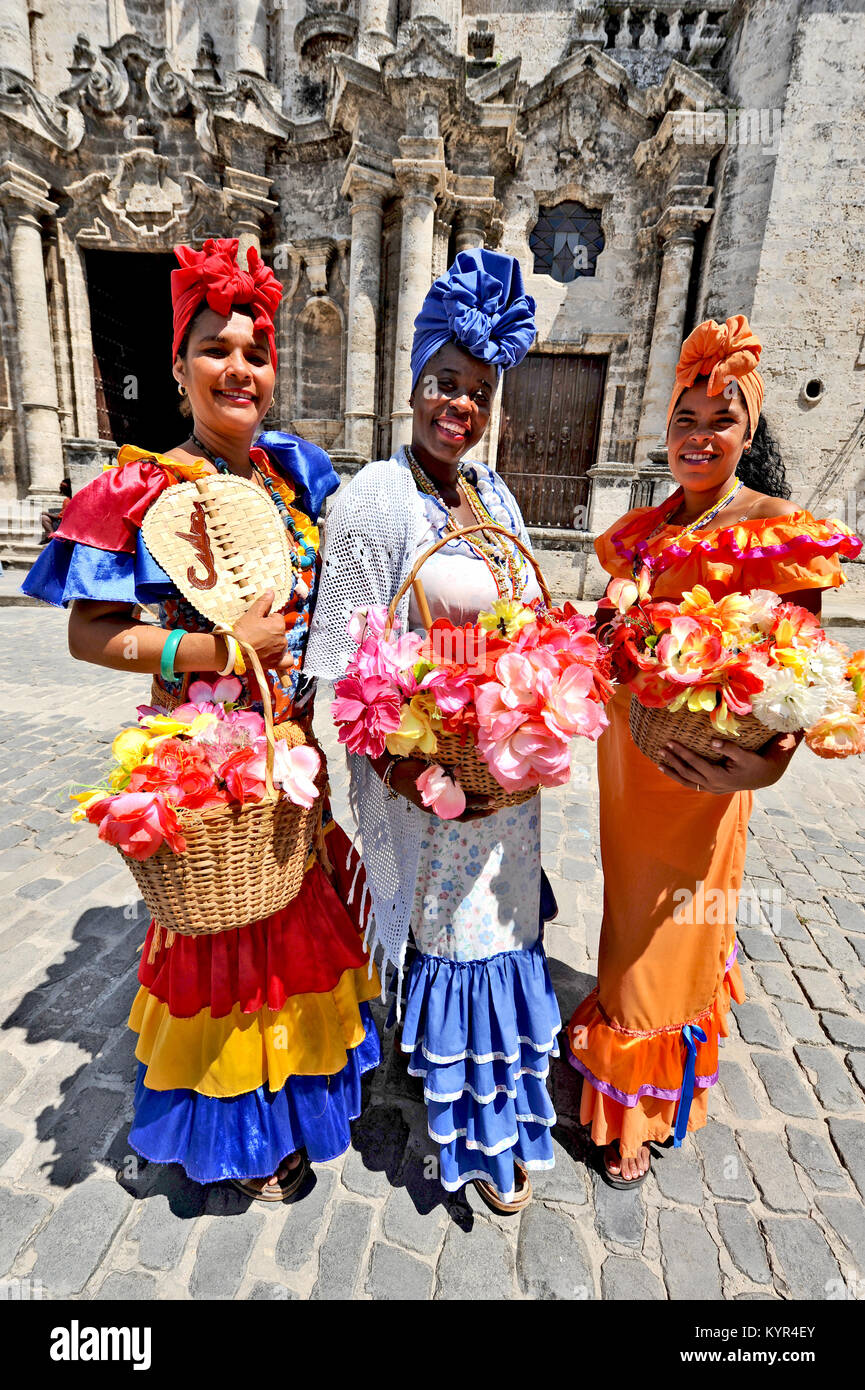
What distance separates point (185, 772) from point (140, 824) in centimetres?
14

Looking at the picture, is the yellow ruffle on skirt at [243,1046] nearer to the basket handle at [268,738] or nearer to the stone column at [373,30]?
the basket handle at [268,738]

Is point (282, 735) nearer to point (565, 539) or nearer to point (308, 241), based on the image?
point (565, 539)

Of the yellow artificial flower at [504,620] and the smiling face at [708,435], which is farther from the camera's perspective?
the smiling face at [708,435]

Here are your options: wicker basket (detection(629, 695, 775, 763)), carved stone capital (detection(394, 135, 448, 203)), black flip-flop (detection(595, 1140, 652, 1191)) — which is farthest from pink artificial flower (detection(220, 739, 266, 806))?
carved stone capital (detection(394, 135, 448, 203))

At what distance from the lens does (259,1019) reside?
5.84 ft

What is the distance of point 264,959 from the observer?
1.78 metres

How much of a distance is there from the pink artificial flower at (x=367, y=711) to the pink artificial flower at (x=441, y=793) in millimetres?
135

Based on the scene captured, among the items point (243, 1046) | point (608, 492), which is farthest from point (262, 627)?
point (608, 492)

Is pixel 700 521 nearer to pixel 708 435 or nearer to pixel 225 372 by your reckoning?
pixel 708 435

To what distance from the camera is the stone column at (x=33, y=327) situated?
10.7 m

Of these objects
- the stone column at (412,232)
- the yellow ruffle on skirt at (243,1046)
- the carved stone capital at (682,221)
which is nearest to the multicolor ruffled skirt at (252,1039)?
the yellow ruffle on skirt at (243,1046)

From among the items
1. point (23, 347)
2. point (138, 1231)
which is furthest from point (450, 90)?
point (138, 1231)

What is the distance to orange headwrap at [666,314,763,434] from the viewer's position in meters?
1.76

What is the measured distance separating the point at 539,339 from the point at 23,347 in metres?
9.86
